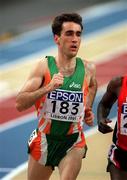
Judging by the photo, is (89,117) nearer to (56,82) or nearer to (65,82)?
(65,82)

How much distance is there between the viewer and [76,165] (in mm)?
8188

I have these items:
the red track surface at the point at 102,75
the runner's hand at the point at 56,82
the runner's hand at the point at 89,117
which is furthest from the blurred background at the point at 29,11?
the runner's hand at the point at 56,82

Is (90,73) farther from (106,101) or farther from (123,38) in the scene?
(123,38)

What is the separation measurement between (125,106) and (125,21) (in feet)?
62.1

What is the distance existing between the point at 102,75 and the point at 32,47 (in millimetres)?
4929

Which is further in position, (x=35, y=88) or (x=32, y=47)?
(x=32, y=47)

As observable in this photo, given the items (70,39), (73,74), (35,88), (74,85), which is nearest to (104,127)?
(74,85)

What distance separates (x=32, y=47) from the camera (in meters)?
23.0

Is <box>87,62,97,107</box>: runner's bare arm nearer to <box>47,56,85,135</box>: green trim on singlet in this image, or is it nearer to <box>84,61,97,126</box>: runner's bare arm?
<box>84,61,97,126</box>: runner's bare arm

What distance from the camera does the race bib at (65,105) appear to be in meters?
8.12

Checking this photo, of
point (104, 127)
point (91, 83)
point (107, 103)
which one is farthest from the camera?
point (91, 83)

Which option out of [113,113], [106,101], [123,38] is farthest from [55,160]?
[123,38]

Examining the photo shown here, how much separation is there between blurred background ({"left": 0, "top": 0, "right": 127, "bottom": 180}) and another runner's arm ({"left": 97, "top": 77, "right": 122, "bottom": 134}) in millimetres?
3176

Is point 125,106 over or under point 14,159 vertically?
over
